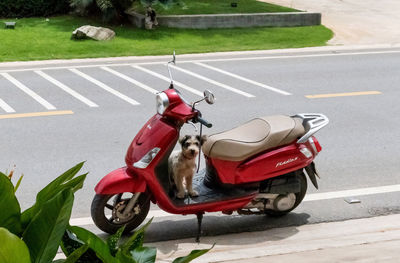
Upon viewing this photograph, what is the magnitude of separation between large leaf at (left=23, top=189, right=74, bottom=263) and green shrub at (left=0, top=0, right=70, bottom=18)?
1770cm

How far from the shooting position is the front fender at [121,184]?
612 cm

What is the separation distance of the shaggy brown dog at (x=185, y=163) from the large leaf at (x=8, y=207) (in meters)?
3.82

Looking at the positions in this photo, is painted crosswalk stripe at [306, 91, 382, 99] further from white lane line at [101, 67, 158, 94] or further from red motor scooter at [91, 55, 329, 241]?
red motor scooter at [91, 55, 329, 241]

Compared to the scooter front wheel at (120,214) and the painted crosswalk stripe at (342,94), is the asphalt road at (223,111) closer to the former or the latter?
the painted crosswalk stripe at (342,94)

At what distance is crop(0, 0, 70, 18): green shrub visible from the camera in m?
18.9

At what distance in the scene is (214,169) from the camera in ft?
21.7

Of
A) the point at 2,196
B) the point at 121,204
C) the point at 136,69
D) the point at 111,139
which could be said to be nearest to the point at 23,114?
the point at 111,139

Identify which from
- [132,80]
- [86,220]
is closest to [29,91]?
[132,80]

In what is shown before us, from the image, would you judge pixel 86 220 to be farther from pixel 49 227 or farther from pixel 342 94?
pixel 342 94

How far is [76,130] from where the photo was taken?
995 cm

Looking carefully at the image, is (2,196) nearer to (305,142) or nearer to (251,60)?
(305,142)

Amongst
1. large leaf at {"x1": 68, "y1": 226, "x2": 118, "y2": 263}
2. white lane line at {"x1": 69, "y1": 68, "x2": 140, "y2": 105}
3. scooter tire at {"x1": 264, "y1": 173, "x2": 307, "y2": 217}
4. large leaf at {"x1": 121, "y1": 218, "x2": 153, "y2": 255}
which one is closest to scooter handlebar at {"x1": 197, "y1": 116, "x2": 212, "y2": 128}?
scooter tire at {"x1": 264, "y1": 173, "x2": 307, "y2": 217}

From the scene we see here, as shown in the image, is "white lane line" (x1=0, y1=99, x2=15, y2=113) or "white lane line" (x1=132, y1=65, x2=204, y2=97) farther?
"white lane line" (x1=132, y1=65, x2=204, y2=97)

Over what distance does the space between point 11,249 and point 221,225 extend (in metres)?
5.09
